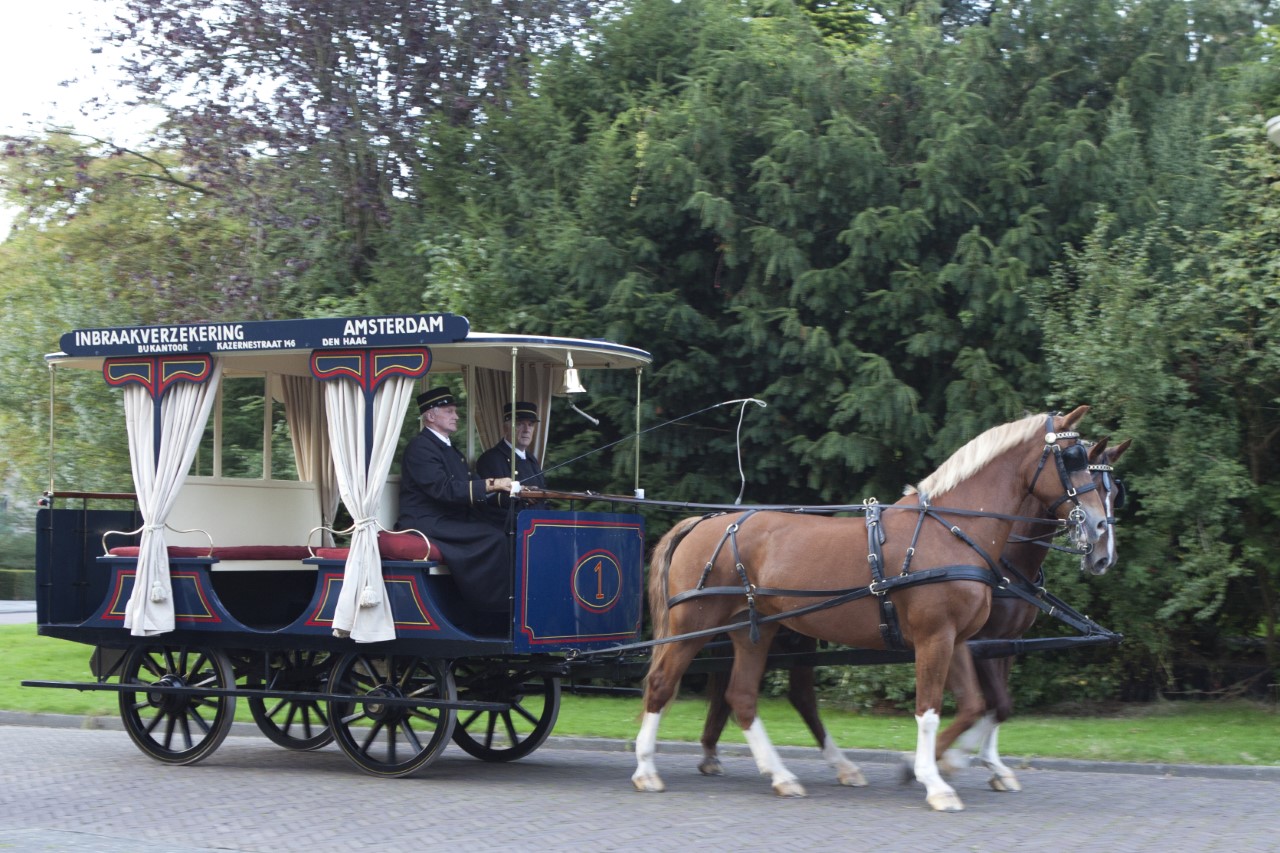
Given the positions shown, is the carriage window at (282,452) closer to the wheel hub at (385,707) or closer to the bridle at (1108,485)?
the wheel hub at (385,707)

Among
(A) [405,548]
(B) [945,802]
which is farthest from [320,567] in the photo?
(B) [945,802]

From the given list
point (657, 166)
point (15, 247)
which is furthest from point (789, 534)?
point (15, 247)

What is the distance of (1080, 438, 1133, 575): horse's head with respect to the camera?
23.8 ft

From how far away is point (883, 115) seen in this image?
12617mm

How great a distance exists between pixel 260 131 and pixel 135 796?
11042 mm

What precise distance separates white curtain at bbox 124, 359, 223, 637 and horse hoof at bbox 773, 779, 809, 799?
412cm

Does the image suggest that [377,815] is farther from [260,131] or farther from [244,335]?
[260,131]

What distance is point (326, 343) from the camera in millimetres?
8547

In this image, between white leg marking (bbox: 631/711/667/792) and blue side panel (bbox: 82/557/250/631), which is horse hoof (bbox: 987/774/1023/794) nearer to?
white leg marking (bbox: 631/711/667/792)

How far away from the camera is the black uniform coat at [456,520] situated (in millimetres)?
8352

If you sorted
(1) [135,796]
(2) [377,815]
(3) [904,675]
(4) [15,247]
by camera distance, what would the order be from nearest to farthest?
(2) [377,815] < (1) [135,796] < (3) [904,675] < (4) [15,247]

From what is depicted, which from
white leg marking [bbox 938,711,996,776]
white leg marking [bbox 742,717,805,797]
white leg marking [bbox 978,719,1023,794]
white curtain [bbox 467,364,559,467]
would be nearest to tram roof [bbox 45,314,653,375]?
white curtain [bbox 467,364,559,467]

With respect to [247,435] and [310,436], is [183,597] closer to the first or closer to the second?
[310,436]

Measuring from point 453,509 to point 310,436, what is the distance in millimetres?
2221
